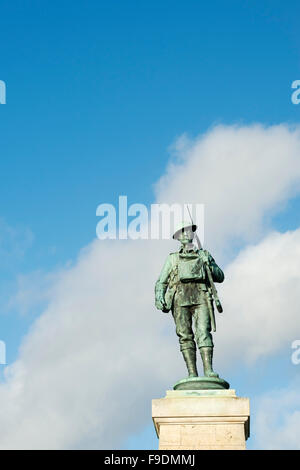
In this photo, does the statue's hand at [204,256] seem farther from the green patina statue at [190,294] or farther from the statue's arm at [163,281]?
the statue's arm at [163,281]

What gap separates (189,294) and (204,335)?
960 mm

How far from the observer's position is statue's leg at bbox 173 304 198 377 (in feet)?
57.8

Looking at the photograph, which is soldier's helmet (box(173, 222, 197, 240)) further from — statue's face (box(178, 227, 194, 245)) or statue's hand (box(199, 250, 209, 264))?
statue's hand (box(199, 250, 209, 264))

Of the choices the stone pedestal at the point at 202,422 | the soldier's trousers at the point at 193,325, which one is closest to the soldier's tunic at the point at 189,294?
the soldier's trousers at the point at 193,325

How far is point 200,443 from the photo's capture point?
16453 millimetres

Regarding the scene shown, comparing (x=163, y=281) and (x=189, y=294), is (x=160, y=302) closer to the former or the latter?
(x=163, y=281)

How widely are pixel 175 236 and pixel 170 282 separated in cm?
103

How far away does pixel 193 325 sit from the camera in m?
18.1

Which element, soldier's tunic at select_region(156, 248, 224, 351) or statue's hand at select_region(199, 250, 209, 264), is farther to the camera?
statue's hand at select_region(199, 250, 209, 264)

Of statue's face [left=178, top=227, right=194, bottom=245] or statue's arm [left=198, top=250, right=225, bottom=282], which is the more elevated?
statue's face [left=178, top=227, right=194, bottom=245]

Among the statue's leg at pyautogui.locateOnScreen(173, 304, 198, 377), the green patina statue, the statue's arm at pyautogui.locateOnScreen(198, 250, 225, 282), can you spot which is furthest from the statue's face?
the statue's leg at pyautogui.locateOnScreen(173, 304, 198, 377)

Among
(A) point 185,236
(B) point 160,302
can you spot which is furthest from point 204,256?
(B) point 160,302

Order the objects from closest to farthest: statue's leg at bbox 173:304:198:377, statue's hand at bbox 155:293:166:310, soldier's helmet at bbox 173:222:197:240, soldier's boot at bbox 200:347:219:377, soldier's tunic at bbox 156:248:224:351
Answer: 1. soldier's boot at bbox 200:347:219:377
2. statue's leg at bbox 173:304:198:377
3. soldier's tunic at bbox 156:248:224:351
4. statue's hand at bbox 155:293:166:310
5. soldier's helmet at bbox 173:222:197:240
